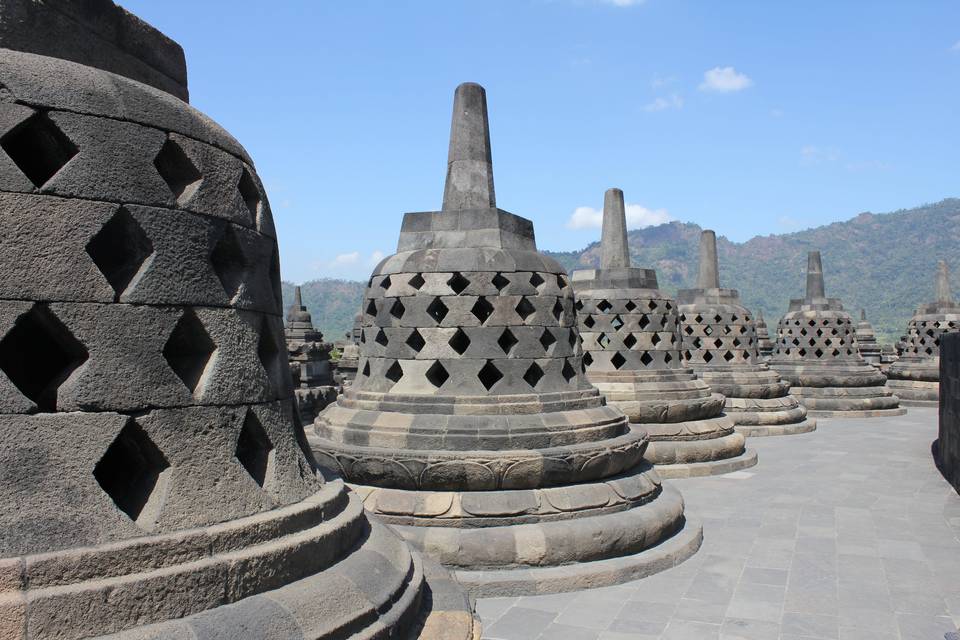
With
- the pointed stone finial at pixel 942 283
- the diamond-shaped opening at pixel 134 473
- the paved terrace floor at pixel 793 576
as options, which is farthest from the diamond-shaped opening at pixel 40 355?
the pointed stone finial at pixel 942 283

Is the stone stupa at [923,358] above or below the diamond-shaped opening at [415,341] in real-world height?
below

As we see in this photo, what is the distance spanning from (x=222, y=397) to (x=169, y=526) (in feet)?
1.40

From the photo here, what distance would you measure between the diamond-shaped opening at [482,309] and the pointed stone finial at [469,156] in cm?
91

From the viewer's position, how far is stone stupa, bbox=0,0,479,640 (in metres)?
1.94

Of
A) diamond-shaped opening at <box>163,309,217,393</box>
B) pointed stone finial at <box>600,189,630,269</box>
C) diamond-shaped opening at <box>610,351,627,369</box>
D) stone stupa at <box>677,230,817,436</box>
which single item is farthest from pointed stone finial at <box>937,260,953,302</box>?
diamond-shaped opening at <box>163,309,217,393</box>

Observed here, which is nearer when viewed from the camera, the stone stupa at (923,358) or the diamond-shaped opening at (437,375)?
the diamond-shaped opening at (437,375)

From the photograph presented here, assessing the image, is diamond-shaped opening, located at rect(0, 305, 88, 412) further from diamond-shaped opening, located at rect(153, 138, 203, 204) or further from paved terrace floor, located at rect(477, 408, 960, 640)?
paved terrace floor, located at rect(477, 408, 960, 640)

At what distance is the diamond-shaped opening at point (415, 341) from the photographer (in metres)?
6.02

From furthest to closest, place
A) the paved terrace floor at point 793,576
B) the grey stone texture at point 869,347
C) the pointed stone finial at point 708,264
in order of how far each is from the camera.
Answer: the grey stone texture at point 869,347 < the pointed stone finial at point 708,264 < the paved terrace floor at point 793,576

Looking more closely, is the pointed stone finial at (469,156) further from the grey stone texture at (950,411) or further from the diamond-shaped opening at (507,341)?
the grey stone texture at (950,411)

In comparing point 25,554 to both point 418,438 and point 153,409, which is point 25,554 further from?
point 418,438

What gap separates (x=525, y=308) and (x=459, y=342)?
0.61 meters

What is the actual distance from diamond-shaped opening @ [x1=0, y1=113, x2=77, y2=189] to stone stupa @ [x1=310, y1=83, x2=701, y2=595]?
143 inches

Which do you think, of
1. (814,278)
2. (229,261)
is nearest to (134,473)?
(229,261)
